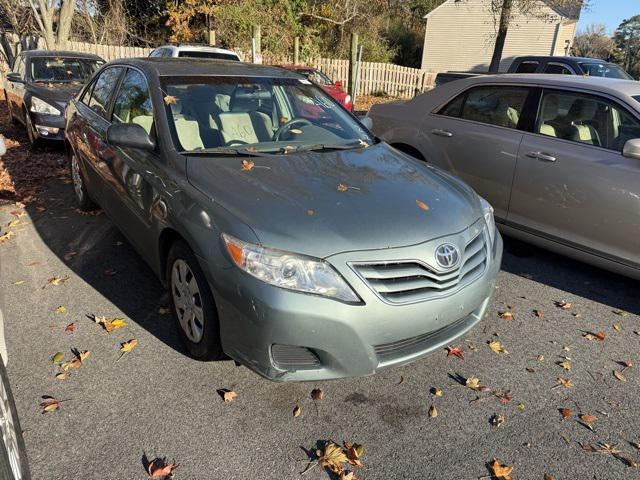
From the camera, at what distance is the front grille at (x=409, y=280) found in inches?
93.8

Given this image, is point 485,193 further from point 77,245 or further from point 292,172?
point 77,245

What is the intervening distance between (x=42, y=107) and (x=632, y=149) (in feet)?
24.8

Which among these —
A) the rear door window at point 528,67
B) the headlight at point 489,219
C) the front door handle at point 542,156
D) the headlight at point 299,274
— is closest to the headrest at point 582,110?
the front door handle at point 542,156

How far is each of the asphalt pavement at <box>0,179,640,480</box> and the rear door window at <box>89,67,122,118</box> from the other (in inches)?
61.8

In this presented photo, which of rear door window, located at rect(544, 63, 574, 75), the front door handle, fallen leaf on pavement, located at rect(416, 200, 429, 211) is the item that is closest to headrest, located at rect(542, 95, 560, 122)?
the front door handle

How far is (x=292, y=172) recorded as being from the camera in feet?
9.97

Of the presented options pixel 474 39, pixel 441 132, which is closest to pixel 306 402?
pixel 441 132

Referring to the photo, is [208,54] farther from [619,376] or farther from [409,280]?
[619,376]

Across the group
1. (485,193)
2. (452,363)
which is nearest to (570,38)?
(485,193)

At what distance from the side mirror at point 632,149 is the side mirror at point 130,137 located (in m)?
3.33

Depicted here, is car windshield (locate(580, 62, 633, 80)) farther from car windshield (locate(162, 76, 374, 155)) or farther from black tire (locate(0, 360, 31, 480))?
black tire (locate(0, 360, 31, 480))

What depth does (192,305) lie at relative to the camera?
283cm

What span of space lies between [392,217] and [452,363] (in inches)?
44.1

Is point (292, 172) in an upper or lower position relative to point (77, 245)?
upper
